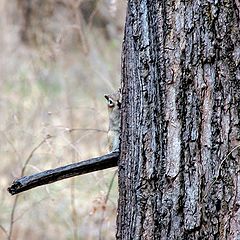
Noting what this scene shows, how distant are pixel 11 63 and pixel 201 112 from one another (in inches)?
177

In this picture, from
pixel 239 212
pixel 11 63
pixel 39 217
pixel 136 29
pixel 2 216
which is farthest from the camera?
pixel 11 63

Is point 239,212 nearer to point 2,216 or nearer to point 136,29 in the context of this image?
point 136,29

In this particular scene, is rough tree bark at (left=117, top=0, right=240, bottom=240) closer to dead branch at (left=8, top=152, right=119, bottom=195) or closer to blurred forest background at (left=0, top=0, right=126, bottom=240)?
dead branch at (left=8, top=152, right=119, bottom=195)

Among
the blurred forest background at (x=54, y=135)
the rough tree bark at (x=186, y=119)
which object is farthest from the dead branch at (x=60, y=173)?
the blurred forest background at (x=54, y=135)

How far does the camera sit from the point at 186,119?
1505 millimetres

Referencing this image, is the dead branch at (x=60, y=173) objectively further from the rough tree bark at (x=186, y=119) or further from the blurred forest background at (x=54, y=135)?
the blurred forest background at (x=54, y=135)

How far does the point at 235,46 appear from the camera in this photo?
1474 mm

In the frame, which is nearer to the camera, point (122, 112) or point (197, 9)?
point (197, 9)

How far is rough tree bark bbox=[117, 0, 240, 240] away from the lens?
4.85 feet

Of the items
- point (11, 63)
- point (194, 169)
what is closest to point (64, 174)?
point (194, 169)

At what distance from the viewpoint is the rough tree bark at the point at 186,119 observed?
1478 millimetres

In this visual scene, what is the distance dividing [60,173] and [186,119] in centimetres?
36

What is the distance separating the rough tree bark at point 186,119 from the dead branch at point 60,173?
0.12 m

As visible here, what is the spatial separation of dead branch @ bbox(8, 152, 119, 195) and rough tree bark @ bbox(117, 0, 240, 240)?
0.40ft
